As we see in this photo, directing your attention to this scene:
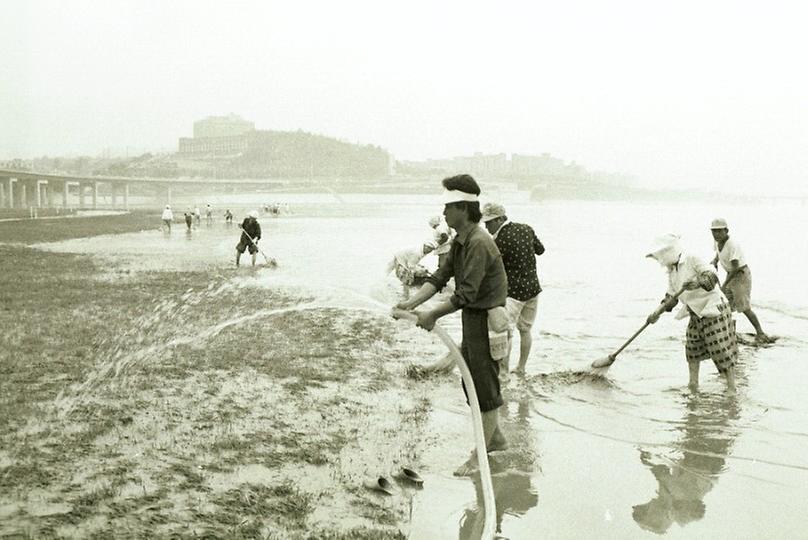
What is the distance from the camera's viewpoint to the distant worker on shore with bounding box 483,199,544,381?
7.96m

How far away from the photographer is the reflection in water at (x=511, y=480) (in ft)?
15.3

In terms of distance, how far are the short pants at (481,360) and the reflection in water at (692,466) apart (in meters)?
1.18

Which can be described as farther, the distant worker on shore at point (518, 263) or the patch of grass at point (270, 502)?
the distant worker on shore at point (518, 263)

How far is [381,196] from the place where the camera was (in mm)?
147375

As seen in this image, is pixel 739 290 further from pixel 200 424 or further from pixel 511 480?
pixel 200 424

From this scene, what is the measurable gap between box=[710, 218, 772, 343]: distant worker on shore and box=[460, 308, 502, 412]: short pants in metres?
5.73

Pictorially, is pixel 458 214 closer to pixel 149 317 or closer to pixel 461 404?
pixel 461 404

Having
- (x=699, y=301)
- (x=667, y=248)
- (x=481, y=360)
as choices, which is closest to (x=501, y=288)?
(x=481, y=360)

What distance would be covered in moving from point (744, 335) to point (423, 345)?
17.3 ft

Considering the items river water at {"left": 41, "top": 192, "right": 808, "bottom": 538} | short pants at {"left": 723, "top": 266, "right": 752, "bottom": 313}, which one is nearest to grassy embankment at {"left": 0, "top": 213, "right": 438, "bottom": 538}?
river water at {"left": 41, "top": 192, "right": 808, "bottom": 538}

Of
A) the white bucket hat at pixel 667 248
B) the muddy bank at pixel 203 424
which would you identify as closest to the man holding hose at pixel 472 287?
the muddy bank at pixel 203 424

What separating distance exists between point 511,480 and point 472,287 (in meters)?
1.46

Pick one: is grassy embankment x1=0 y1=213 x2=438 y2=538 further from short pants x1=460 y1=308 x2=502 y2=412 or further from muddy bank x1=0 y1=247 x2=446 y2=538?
short pants x1=460 y1=308 x2=502 y2=412

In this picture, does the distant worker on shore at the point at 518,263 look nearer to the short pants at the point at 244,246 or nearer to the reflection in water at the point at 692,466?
the reflection in water at the point at 692,466
